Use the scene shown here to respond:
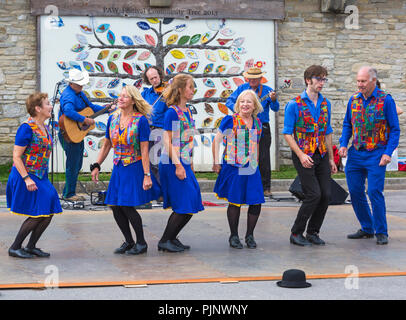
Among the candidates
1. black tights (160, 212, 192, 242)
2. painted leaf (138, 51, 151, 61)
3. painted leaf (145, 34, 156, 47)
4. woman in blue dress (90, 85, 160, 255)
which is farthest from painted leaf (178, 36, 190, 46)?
black tights (160, 212, 192, 242)

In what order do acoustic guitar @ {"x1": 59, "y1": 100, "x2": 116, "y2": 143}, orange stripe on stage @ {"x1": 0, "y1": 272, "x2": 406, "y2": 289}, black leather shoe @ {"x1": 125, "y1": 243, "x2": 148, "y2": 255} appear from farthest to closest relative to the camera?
acoustic guitar @ {"x1": 59, "y1": 100, "x2": 116, "y2": 143} < black leather shoe @ {"x1": 125, "y1": 243, "x2": 148, "y2": 255} < orange stripe on stage @ {"x1": 0, "y1": 272, "x2": 406, "y2": 289}

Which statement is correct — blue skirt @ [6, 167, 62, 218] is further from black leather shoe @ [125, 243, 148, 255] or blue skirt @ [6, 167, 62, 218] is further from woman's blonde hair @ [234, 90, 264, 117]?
woman's blonde hair @ [234, 90, 264, 117]

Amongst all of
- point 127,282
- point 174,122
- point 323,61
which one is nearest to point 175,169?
point 174,122

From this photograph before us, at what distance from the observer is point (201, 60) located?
15773mm

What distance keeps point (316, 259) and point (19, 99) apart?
961 centimetres

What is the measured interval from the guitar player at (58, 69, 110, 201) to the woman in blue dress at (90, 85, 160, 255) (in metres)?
3.74

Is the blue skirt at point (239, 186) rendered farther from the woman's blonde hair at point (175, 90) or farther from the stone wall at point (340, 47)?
the stone wall at point (340, 47)

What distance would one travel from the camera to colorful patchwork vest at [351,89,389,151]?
7.87 meters

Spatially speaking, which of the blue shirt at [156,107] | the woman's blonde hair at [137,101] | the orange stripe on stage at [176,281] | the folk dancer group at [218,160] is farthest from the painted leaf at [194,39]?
the orange stripe on stage at [176,281]

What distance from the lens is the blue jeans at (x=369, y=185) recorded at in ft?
25.7

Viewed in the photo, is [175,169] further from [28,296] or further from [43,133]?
[28,296]

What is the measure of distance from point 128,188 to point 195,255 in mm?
891

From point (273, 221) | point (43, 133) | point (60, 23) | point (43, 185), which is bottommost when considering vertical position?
point (273, 221)

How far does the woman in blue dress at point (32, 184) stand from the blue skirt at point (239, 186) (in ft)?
5.51
